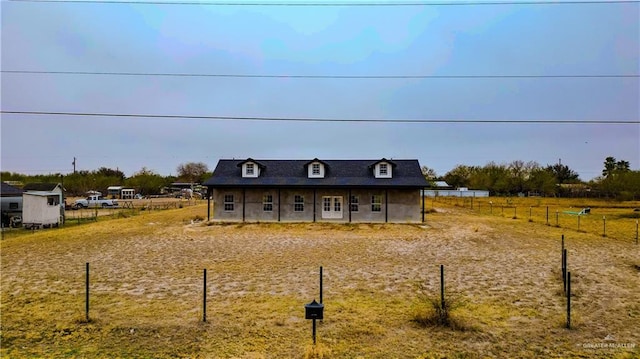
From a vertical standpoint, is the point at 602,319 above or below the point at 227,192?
below

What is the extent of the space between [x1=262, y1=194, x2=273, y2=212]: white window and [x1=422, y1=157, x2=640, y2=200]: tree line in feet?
157

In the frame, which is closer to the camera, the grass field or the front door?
the grass field

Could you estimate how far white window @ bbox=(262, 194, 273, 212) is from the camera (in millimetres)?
27438

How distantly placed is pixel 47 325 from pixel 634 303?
1360 cm

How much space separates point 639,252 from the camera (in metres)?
15.9

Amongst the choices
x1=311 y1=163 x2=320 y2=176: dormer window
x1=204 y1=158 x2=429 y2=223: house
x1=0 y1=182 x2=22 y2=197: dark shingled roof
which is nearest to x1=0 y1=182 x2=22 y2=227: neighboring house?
x1=0 y1=182 x2=22 y2=197: dark shingled roof

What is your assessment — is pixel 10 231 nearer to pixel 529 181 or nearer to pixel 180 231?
pixel 180 231

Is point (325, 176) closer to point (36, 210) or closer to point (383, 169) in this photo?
point (383, 169)

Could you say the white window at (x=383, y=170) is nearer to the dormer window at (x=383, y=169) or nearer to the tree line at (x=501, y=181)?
the dormer window at (x=383, y=169)

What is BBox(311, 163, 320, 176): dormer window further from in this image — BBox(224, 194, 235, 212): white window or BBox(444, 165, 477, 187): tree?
BBox(444, 165, 477, 187): tree

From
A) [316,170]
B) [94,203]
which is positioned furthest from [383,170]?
[94,203]

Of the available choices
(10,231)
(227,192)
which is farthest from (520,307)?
(10,231)

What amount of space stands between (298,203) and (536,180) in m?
61.5

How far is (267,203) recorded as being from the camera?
27.5 m
